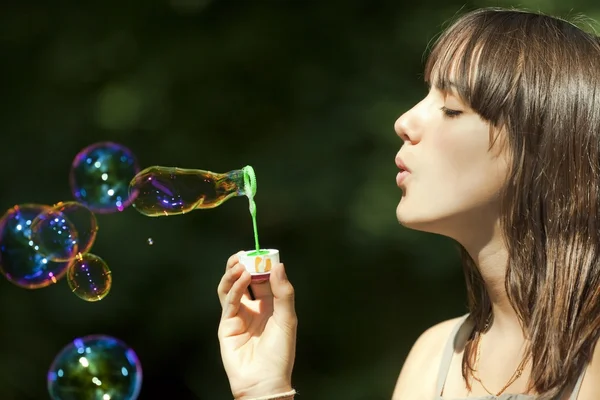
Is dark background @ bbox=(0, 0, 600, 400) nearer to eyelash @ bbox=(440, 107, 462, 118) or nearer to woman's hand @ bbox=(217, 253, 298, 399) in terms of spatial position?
woman's hand @ bbox=(217, 253, 298, 399)

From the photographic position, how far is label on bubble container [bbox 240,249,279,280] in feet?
6.29

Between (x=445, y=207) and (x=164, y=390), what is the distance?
220 centimetres

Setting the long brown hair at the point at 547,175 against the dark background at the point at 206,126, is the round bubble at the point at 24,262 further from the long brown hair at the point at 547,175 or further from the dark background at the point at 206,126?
the long brown hair at the point at 547,175

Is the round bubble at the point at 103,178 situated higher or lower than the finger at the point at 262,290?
higher

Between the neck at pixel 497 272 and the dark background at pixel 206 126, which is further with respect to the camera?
the dark background at pixel 206 126

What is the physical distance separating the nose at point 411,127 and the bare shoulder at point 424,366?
1.55 feet

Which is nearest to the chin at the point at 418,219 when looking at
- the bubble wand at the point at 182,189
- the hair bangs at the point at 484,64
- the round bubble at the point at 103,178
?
the hair bangs at the point at 484,64

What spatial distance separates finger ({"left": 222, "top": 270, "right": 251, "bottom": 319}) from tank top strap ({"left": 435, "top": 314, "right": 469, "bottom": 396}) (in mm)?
440

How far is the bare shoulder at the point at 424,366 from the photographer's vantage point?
202 cm

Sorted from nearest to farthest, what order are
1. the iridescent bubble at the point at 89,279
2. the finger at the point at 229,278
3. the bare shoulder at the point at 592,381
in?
the bare shoulder at the point at 592,381
the finger at the point at 229,278
the iridescent bubble at the point at 89,279

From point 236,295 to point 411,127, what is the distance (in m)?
0.50

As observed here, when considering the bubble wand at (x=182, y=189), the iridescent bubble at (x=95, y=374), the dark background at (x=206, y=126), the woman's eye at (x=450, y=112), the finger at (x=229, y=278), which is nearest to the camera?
the woman's eye at (x=450, y=112)

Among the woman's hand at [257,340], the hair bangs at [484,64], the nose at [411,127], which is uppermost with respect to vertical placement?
the hair bangs at [484,64]

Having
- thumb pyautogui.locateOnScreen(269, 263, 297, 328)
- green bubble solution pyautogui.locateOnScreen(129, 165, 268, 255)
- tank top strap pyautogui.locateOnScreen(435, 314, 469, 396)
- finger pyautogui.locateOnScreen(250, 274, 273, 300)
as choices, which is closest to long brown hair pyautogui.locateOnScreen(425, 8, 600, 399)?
tank top strap pyautogui.locateOnScreen(435, 314, 469, 396)
